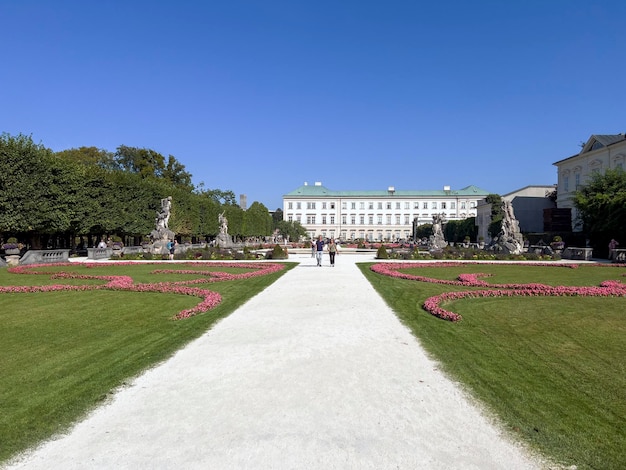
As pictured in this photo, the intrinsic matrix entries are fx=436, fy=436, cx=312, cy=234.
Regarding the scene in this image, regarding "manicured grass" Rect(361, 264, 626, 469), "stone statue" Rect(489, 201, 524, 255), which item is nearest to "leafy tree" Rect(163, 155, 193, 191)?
"stone statue" Rect(489, 201, 524, 255)

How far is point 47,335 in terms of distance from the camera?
19.6 feet

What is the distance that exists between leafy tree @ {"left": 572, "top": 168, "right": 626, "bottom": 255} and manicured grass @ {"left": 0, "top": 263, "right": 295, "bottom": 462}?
26.0 metres

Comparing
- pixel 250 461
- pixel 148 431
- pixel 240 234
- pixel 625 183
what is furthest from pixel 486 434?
pixel 240 234

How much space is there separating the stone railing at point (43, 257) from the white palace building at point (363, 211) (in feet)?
264

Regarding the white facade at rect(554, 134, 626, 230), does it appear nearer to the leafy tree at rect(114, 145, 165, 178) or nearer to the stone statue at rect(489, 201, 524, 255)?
the stone statue at rect(489, 201, 524, 255)

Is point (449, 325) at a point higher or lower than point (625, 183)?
lower

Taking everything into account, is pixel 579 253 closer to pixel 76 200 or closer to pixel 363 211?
pixel 76 200

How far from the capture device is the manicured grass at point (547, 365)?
9.89 feet

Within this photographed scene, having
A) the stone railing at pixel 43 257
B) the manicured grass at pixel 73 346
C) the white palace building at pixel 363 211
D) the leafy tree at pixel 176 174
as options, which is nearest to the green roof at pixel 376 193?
the white palace building at pixel 363 211

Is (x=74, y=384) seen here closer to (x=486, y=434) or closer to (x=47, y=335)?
(x=47, y=335)

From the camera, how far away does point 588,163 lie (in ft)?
145

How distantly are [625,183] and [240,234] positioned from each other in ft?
141

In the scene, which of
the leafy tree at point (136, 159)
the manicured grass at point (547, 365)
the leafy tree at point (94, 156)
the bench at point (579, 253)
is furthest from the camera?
the leafy tree at point (136, 159)

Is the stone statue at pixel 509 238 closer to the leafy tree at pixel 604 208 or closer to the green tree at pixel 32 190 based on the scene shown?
the leafy tree at pixel 604 208
